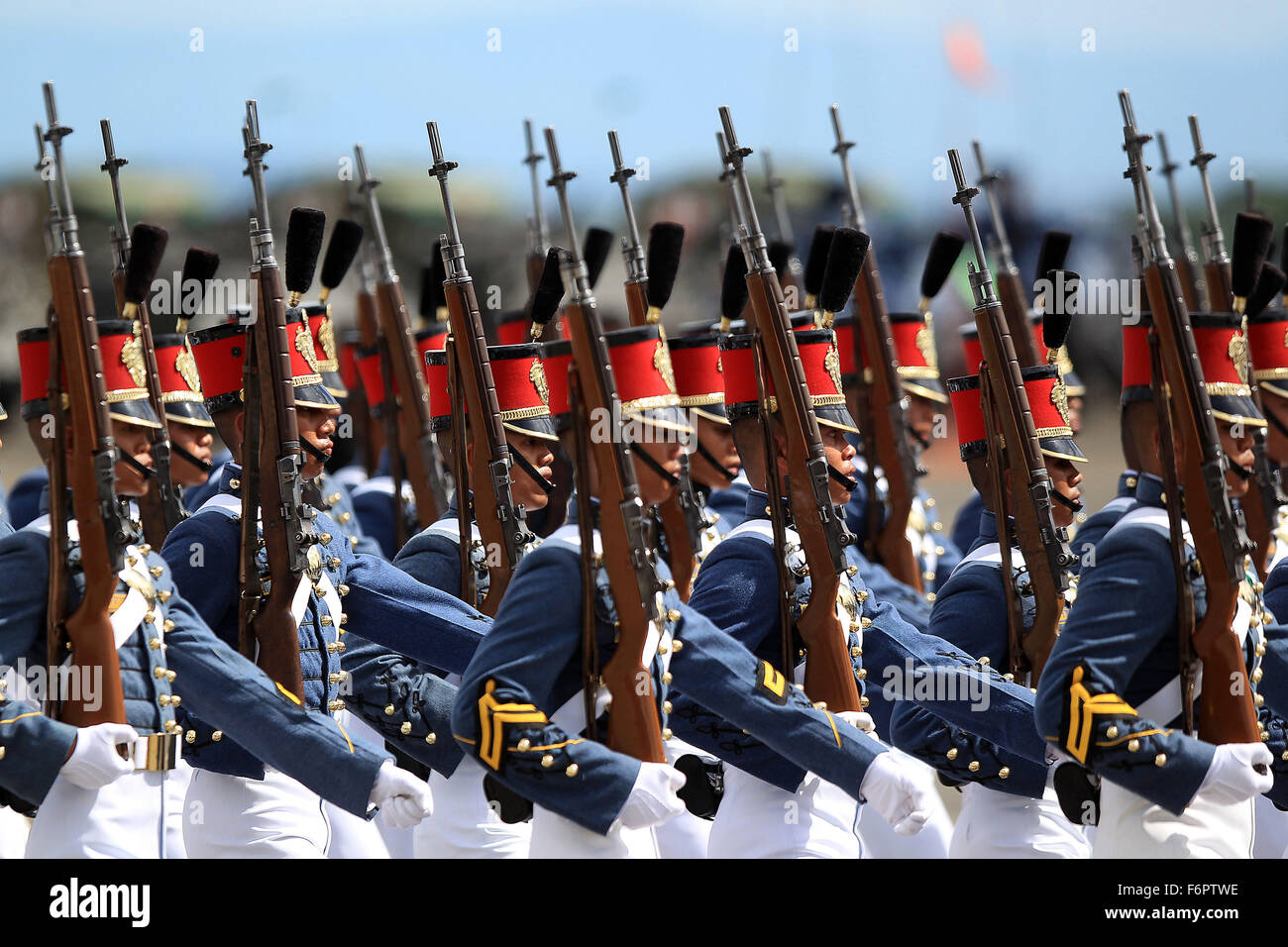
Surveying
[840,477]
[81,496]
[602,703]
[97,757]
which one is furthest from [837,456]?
[97,757]

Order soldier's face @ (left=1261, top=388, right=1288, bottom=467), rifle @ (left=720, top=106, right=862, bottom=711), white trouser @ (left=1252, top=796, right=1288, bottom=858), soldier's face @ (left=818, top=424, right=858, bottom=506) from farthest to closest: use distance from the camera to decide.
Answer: soldier's face @ (left=1261, top=388, right=1288, bottom=467) → white trouser @ (left=1252, top=796, right=1288, bottom=858) → soldier's face @ (left=818, top=424, right=858, bottom=506) → rifle @ (left=720, top=106, right=862, bottom=711)

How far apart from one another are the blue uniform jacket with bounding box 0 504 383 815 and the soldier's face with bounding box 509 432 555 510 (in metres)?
1.68

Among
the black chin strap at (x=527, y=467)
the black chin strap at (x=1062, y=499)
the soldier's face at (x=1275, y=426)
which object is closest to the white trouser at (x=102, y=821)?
the black chin strap at (x=527, y=467)

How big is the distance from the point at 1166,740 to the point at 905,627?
54.2 inches

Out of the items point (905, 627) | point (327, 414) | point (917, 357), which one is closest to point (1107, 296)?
point (905, 627)

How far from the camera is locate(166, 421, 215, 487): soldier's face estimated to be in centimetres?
755

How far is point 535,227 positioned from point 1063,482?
18.2 feet

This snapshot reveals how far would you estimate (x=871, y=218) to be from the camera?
17656mm

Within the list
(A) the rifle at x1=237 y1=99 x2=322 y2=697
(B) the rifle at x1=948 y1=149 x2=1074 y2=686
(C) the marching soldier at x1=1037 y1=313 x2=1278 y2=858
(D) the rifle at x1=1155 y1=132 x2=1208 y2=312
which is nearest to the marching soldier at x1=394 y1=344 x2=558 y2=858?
(A) the rifle at x1=237 y1=99 x2=322 y2=697

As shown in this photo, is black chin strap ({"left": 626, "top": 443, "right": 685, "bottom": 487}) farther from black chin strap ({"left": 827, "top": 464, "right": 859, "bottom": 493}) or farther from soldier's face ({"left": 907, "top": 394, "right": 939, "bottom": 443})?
soldier's face ({"left": 907, "top": 394, "right": 939, "bottom": 443})

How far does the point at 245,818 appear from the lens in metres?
6.43

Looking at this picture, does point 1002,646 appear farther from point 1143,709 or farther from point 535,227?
point 535,227

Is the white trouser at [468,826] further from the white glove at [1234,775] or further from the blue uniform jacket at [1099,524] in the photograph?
the white glove at [1234,775]

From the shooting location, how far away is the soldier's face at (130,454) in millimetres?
6090
